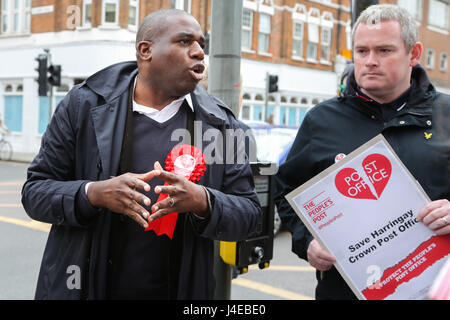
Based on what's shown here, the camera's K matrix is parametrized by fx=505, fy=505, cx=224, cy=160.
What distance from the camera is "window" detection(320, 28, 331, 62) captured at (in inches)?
1029

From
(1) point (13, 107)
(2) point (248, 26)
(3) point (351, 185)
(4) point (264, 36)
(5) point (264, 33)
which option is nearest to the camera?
(3) point (351, 185)

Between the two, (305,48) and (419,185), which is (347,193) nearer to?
(419,185)

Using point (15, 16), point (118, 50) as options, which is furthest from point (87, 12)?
point (15, 16)

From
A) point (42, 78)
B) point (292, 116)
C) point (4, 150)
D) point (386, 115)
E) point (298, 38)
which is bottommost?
point (4, 150)

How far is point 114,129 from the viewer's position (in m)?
1.74

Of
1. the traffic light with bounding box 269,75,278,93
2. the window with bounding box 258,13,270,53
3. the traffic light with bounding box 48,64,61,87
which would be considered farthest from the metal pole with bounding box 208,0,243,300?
the window with bounding box 258,13,270,53

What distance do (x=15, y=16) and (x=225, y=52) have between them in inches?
741

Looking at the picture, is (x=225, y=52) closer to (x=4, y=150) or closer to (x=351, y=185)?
(x=351, y=185)

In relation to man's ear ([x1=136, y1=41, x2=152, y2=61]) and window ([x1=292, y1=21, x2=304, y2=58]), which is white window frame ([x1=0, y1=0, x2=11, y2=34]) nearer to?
window ([x1=292, y1=21, x2=304, y2=58])

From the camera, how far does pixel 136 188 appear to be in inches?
66.1

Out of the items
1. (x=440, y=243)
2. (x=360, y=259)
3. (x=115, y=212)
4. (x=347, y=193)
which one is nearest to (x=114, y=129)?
(x=115, y=212)

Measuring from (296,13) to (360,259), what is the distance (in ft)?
79.4

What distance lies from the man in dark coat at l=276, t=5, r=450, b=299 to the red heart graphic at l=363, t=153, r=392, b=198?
21cm
